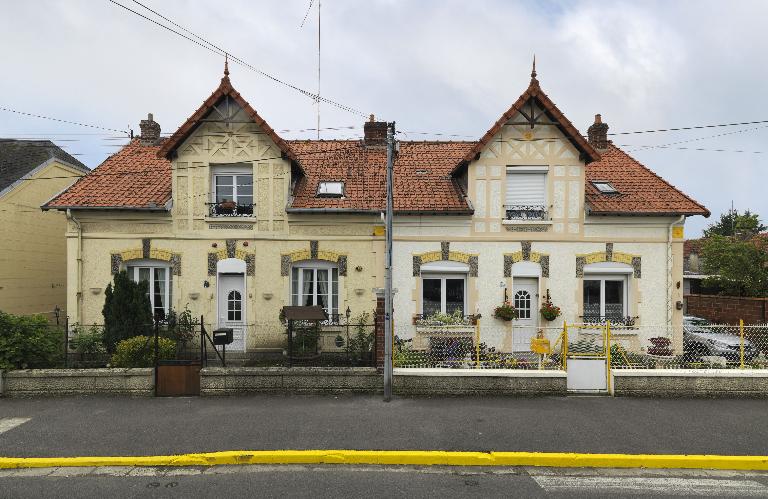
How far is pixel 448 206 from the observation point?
12.1 metres

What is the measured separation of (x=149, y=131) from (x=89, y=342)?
8467 millimetres

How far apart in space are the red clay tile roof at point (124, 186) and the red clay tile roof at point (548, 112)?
29.3 feet

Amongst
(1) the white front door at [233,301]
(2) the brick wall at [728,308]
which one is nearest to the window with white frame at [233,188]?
(1) the white front door at [233,301]

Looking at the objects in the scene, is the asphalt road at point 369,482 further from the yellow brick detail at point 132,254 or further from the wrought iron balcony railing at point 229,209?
the wrought iron balcony railing at point 229,209

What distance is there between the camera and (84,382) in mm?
8859

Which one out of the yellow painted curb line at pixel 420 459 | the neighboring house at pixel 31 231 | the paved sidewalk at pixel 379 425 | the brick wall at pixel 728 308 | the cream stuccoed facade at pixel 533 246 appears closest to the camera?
the yellow painted curb line at pixel 420 459

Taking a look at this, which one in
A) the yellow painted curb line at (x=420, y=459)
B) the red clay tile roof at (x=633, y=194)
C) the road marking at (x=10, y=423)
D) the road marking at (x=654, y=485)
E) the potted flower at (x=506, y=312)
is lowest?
the road marking at (x=654, y=485)

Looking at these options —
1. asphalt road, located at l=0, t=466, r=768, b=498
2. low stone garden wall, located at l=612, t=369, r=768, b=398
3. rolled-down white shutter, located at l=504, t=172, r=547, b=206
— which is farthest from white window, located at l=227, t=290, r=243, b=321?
low stone garden wall, located at l=612, t=369, r=768, b=398

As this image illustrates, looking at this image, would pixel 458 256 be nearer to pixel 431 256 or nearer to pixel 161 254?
pixel 431 256

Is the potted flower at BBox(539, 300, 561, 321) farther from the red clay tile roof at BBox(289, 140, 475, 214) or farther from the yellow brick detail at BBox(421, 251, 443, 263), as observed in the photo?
the red clay tile roof at BBox(289, 140, 475, 214)

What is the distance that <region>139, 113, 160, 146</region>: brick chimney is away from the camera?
15.6 m

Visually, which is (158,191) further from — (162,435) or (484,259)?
(484,259)

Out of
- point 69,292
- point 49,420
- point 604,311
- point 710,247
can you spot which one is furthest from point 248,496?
point 710,247

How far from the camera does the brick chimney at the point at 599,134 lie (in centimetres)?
1562
